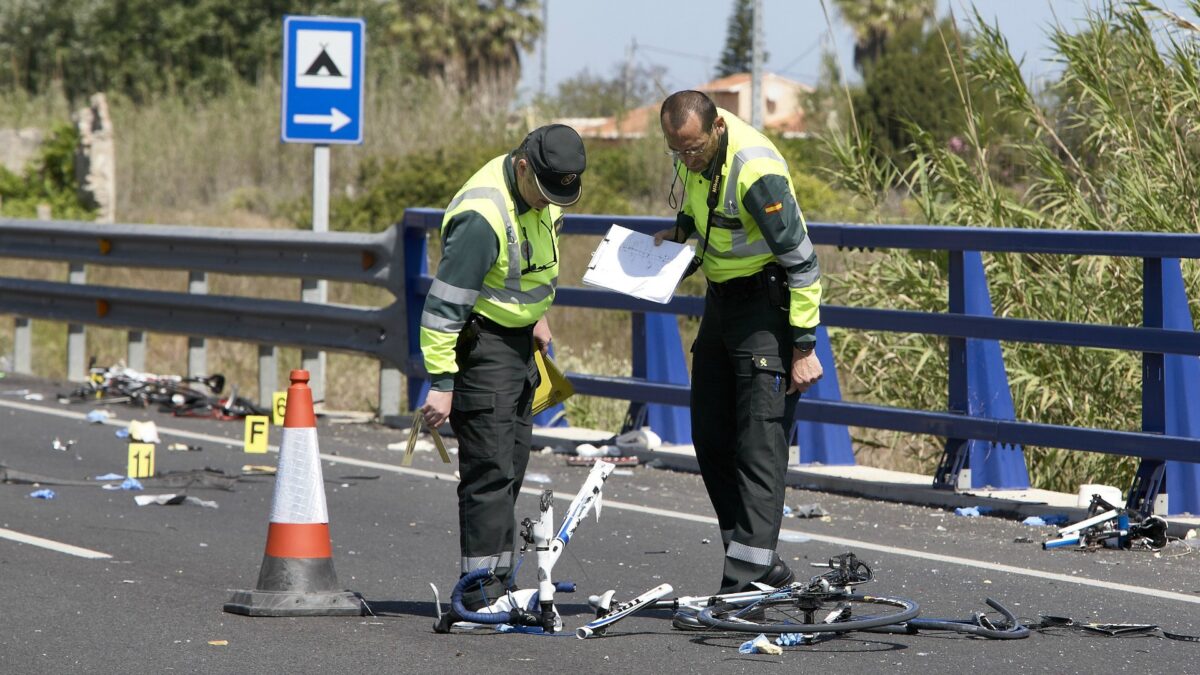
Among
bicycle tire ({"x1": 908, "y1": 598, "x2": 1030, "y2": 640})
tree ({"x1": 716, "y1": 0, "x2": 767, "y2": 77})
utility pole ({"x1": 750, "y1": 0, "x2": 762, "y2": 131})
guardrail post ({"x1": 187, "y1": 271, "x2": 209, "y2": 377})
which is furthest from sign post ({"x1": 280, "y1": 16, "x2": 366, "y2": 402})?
tree ({"x1": 716, "y1": 0, "x2": 767, "y2": 77})

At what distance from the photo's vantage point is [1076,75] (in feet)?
34.4

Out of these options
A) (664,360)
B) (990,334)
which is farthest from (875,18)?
(990,334)

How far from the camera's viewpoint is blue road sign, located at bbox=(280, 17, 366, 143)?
1248cm

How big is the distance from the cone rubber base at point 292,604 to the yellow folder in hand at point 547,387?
37.2 inches

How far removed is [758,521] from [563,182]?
137 centimetres

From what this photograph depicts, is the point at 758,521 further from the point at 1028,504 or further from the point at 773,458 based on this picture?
the point at 1028,504

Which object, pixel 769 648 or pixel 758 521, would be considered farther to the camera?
pixel 758 521

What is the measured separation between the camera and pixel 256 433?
9617 millimetres

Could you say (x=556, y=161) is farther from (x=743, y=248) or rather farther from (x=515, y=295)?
(x=743, y=248)

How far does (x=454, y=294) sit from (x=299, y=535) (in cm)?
111

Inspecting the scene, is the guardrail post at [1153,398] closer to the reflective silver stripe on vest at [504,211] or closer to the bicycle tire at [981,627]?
the bicycle tire at [981,627]

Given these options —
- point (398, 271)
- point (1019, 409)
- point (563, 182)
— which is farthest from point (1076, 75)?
point (563, 182)

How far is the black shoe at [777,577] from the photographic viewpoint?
5973 millimetres

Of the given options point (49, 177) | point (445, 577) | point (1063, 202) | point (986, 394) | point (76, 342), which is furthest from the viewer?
point (49, 177)
